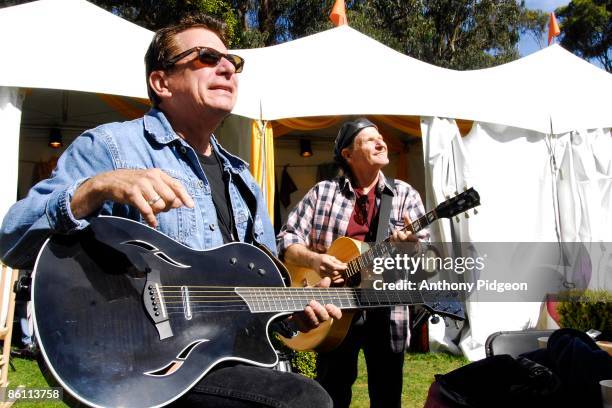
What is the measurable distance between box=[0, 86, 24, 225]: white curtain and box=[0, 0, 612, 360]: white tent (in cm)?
15

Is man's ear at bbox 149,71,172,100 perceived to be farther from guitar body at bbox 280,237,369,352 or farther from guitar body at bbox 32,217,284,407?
guitar body at bbox 280,237,369,352

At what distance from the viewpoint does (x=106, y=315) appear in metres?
1.18

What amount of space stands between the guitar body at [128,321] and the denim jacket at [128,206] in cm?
10

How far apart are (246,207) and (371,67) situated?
4637 millimetres

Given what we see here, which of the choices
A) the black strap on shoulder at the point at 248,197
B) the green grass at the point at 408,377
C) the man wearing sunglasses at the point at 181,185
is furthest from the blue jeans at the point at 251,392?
the green grass at the point at 408,377

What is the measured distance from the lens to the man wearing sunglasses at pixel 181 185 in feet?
3.98

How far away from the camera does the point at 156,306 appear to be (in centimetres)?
127

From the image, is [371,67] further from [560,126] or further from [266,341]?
[266,341]

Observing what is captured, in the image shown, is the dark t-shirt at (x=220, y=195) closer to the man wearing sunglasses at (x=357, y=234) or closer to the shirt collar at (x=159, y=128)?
the shirt collar at (x=159, y=128)

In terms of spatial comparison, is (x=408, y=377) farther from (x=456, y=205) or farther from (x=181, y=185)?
(x=181, y=185)

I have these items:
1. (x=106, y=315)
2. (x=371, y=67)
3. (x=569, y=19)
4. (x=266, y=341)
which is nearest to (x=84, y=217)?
(x=106, y=315)

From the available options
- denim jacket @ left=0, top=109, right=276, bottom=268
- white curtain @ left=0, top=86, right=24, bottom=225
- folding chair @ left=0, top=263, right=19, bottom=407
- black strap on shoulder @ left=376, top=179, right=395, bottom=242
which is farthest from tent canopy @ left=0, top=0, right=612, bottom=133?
denim jacket @ left=0, top=109, right=276, bottom=268

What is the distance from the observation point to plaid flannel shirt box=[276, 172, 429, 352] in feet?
9.96

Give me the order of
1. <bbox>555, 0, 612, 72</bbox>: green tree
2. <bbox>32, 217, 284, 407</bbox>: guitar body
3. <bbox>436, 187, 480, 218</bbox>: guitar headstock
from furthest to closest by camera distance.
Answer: <bbox>555, 0, 612, 72</bbox>: green tree → <bbox>436, 187, 480, 218</bbox>: guitar headstock → <bbox>32, 217, 284, 407</bbox>: guitar body
